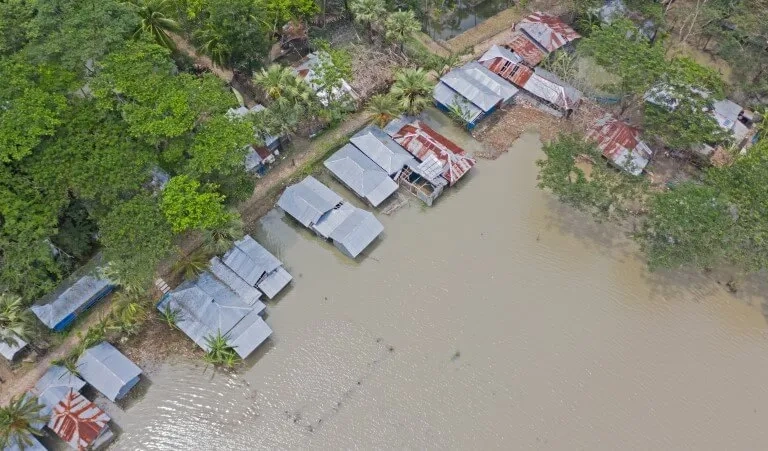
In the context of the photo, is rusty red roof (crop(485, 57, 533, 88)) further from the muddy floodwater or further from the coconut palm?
the coconut palm

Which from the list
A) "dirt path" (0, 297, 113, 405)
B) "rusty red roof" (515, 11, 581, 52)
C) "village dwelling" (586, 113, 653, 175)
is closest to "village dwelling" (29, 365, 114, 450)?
"dirt path" (0, 297, 113, 405)

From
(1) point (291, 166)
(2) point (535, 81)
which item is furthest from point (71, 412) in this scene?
(2) point (535, 81)

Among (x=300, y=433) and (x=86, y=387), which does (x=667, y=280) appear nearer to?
(x=300, y=433)

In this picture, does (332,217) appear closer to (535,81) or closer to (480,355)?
(480,355)

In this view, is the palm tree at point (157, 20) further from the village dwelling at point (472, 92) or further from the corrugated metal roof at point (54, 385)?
the corrugated metal roof at point (54, 385)

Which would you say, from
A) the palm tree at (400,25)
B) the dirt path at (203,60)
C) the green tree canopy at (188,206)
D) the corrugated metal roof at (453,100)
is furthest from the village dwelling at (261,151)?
the corrugated metal roof at (453,100)
